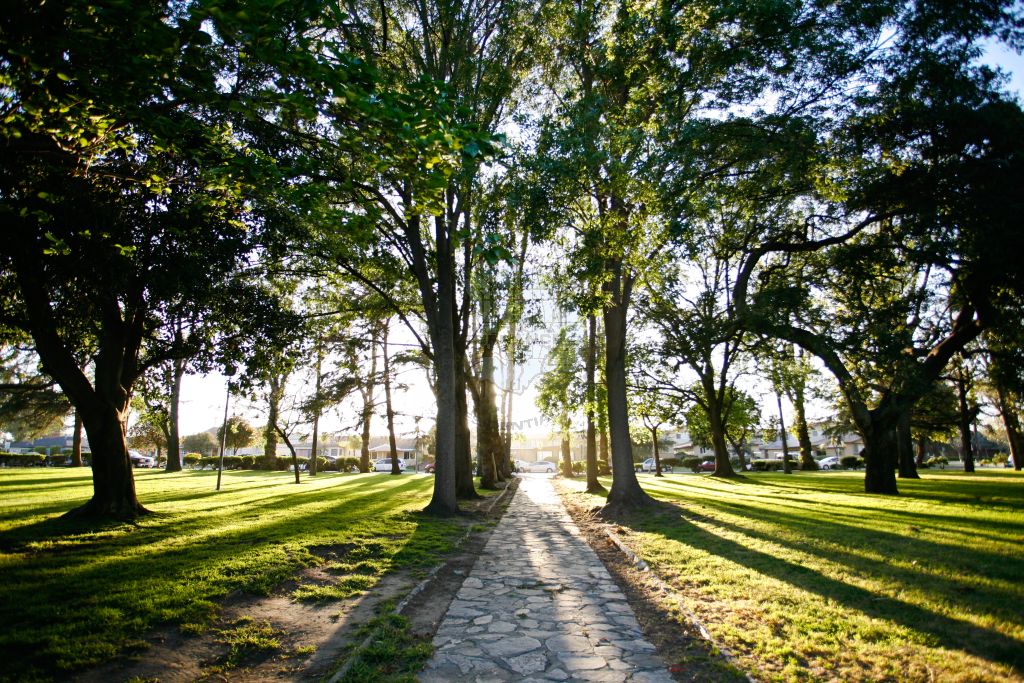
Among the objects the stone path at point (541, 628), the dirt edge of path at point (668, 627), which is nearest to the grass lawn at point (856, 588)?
the dirt edge of path at point (668, 627)

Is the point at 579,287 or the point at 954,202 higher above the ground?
the point at 954,202

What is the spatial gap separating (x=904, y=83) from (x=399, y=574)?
13431 mm

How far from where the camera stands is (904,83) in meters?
10.9

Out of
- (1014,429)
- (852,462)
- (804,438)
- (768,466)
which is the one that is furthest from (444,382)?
(852,462)

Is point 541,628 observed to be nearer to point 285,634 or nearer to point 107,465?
point 285,634

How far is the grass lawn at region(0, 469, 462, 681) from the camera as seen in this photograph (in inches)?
172

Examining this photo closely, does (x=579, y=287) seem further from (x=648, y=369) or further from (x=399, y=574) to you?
(x=648, y=369)

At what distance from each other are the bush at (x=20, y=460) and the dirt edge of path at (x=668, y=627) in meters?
47.6

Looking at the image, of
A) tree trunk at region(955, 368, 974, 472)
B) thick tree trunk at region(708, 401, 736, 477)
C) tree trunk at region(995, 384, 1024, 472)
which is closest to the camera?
thick tree trunk at region(708, 401, 736, 477)

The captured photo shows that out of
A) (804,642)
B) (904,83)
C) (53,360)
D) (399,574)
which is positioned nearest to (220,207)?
(53,360)

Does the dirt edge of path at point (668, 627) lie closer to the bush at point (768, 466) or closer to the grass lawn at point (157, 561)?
the grass lawn at point (157, 561)

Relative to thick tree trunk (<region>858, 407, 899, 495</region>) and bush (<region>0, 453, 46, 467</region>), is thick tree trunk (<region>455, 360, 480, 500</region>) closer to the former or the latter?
thick tree trunk (<region>858, 407, 899, 495</region>)

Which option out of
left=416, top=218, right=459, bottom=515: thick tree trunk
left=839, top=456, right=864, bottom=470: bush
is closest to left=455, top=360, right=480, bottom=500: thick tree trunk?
left=416, top=218, right=459, bottom=515: thick tree trunk

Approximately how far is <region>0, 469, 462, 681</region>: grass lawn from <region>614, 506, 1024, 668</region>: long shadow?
15.8 feet
